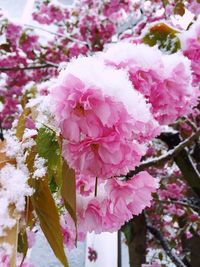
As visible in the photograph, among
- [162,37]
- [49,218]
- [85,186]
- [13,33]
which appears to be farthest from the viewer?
[13,33]

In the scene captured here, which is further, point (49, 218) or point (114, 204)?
point (114, 204)

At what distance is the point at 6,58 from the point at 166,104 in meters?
3.40

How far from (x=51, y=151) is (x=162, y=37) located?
80 centimetres

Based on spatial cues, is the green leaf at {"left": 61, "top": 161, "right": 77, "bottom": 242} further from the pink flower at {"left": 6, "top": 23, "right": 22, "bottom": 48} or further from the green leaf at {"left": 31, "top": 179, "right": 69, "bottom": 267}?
the pink flower at {"left": 6, "top": 23, "right": 22, "bottom": 48}

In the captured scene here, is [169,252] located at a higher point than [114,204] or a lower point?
higher

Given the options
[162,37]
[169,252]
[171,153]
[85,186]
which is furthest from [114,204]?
[169,252]

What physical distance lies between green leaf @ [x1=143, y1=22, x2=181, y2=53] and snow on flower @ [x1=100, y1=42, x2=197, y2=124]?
410 millimetres

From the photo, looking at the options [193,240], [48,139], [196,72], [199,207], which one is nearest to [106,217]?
[48,139]

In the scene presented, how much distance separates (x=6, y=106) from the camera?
4.13 metres

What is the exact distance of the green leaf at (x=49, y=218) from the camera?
537mm

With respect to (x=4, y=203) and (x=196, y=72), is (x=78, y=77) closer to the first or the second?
(x=4, y=203)

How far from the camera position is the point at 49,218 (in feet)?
1.77

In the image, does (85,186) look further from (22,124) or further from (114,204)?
(22,124)

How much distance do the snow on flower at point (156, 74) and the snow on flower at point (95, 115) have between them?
126 mm
